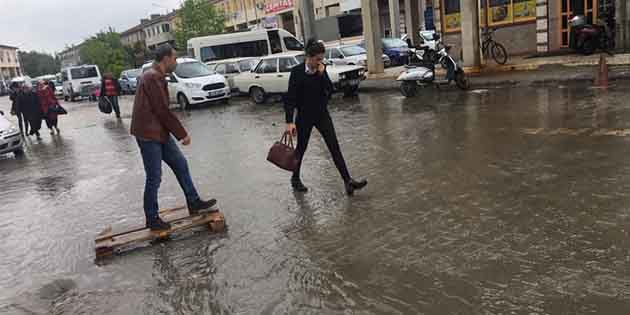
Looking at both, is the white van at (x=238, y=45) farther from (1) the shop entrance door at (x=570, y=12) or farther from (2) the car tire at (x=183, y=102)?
(1) the shop entrance door at (x=570, y=12)

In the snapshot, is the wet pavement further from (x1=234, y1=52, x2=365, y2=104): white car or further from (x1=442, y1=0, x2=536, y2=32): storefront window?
(x1=442, y1=0, x2=536, y2=32): storefront window

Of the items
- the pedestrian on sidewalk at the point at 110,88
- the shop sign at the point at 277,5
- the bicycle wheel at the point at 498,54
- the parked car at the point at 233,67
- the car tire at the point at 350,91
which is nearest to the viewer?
the car tire at the point at 350,91

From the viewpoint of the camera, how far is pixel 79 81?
35969mm

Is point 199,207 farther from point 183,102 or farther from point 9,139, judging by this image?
point 183,102

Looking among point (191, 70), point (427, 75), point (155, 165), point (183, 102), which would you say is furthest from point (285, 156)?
point (191, 70)

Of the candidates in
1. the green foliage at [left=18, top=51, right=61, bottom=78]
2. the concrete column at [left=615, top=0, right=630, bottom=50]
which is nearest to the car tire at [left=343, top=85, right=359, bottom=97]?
the concrete column at [left=615, top=0, right=630, bottom=50]

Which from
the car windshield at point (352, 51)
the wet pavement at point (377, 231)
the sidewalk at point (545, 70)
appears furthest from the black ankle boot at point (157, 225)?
the car windshield at point (352, 51)

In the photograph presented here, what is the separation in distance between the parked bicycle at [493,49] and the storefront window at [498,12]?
1.80 ft

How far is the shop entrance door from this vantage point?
56.5ft

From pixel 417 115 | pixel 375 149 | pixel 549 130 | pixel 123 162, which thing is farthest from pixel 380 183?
pixel 123 162

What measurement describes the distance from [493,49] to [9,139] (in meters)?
14.8

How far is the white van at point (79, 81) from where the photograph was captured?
35.6 meters

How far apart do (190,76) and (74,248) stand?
15.3 metres

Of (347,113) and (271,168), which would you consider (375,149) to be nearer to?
(271,168)
